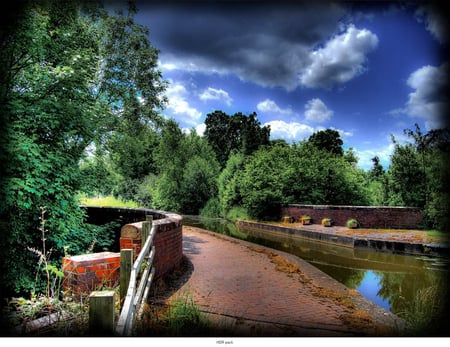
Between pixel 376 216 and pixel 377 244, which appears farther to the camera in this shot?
pixel 376 216

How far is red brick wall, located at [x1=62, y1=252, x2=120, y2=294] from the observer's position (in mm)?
3291

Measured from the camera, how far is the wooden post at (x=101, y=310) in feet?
5.74

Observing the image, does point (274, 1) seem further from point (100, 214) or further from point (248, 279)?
point (100, 214)

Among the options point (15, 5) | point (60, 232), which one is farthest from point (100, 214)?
point (15, 5)

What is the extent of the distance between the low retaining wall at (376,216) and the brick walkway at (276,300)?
7.14 m

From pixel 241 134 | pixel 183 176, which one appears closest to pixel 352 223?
pixel 241 134

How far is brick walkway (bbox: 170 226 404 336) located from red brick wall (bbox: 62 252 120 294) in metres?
0.92

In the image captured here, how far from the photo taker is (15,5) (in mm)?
3547

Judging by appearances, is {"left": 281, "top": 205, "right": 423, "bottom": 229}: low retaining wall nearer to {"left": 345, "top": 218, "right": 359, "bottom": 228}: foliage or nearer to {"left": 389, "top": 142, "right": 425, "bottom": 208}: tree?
{"left": 345, "top": 218, "right": 359, "bottom": 228}: foliage

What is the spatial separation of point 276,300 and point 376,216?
1005 centimetres

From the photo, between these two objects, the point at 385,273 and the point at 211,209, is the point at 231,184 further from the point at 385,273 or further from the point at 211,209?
the point at 385,273

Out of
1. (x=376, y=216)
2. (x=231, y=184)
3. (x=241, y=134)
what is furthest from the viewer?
(x=231, y=184)

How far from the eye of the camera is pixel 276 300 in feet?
13.3

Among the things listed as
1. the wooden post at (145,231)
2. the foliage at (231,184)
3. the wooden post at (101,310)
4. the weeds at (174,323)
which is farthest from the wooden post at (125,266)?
the foliage at (231,184)
